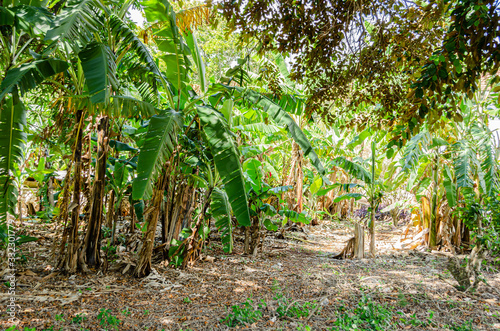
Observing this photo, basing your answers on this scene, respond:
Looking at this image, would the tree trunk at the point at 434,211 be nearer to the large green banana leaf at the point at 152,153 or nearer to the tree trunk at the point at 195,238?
the tree trunk at the point at 195,238

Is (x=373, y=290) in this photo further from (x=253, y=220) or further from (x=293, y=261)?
(x=253, y=220)

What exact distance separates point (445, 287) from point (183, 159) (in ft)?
14.2

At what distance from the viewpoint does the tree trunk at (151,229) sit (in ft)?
12.1

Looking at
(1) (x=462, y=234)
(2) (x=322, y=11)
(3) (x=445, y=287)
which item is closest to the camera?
(2) (x=322, y=11)

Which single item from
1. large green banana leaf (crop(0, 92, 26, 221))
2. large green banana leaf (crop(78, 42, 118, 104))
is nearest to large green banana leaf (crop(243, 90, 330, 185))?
large green banana leaf (crop(78, 42, 118, 104))

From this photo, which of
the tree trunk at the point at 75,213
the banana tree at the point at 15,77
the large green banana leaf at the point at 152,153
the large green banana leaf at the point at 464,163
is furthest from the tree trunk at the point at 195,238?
the large green banana leaf at the point at 464,163

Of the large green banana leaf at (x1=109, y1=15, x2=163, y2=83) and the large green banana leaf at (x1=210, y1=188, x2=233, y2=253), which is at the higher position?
the large green banana leaf at (x1=109, y1=15, x2=163, y2=83)

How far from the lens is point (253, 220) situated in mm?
5816

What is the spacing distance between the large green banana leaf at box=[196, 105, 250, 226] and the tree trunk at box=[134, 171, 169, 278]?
872mm

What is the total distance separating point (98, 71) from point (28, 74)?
22.2 inches

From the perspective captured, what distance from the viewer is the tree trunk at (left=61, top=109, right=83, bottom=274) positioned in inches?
143

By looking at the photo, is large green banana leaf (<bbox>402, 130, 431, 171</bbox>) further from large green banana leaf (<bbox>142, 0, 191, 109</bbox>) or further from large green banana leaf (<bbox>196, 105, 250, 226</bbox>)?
large green banana leaf (<bbox>142, 0, 191, 109</bbox>)

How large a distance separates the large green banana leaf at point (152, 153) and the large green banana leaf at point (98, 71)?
1.77 ft

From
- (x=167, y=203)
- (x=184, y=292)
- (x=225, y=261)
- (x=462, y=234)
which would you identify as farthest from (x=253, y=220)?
(x=462, y=234)
